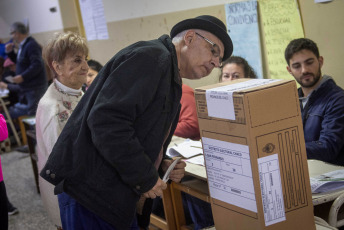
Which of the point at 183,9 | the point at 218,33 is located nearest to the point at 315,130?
the point at 218,33

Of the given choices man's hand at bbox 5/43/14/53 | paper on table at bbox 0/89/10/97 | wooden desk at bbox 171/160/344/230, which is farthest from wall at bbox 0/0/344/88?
paper on table at bbox 0/89/10/97

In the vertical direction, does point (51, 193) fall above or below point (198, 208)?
above

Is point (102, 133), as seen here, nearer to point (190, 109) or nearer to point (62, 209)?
point (62, 209)

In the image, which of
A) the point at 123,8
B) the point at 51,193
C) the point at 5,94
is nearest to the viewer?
the point at 51,193

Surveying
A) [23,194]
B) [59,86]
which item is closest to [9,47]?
[23,194]

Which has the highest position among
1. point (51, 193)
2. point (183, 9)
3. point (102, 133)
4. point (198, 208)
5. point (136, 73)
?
point (183, 9)

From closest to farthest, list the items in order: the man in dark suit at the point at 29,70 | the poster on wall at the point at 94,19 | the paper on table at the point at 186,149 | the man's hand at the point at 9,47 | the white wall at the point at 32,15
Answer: the paper on table at the point at 186,149, the poster on wall at the point at 94,19, the man in dark suit at the point at 29,70, the white wall at the point at 32,15, the man's hand at the point at 9,47

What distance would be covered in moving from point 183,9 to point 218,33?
2101 millimetres

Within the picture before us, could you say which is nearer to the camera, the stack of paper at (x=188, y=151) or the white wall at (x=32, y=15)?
the stack of paper at (x=188, y=151)

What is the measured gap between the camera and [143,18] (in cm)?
420

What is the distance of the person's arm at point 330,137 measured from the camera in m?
2.24

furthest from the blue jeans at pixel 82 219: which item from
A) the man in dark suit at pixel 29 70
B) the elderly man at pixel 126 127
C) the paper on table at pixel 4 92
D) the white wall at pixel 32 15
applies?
the white wall at pixel 32 15

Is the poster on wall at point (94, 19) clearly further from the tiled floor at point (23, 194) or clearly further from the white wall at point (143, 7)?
the tiled floor at point (23, 194)

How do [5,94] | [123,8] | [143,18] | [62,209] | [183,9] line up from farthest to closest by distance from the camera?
[5,94] < [123,8] < [143,18] < [183,9] < [62,209]
